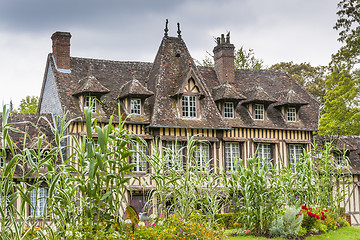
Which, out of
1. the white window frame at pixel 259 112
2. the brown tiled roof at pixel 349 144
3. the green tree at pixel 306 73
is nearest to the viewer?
the white window frame at pixel 259 112

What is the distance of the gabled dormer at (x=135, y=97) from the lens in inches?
862

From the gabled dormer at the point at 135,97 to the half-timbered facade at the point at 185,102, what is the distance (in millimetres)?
40

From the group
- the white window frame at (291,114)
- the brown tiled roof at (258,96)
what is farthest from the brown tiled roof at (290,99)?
the brown tiled roof at (258,96)

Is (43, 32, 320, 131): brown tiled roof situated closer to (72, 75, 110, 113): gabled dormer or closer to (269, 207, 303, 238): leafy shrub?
(72, 75, 110, 113): gabled dormer

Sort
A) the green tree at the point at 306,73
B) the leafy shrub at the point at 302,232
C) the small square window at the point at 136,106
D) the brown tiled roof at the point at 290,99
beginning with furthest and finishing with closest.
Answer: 1. the green tree at the point at 306,73
2. the brown tiled roof at the point at 290,99
3. the small square window at the point at 136,106
4. the leafy shrub at the point at 302,232

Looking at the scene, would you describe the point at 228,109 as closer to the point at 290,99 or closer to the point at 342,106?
the point at 290,99

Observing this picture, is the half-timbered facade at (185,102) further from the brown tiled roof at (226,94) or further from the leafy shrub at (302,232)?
the leafy shrub at (302,232)

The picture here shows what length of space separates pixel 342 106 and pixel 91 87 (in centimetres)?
1567

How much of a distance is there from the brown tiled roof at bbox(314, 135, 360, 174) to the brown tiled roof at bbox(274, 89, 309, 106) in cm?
230

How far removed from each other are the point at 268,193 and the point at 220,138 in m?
9.55

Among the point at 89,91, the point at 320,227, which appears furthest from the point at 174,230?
the point at 89,91

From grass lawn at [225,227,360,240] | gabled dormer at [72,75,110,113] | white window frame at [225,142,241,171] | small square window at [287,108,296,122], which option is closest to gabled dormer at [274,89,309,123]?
small square window at [287,108,296,122]

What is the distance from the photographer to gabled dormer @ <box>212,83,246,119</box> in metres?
23.6

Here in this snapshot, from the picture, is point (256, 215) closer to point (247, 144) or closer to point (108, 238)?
point (108, 238)
